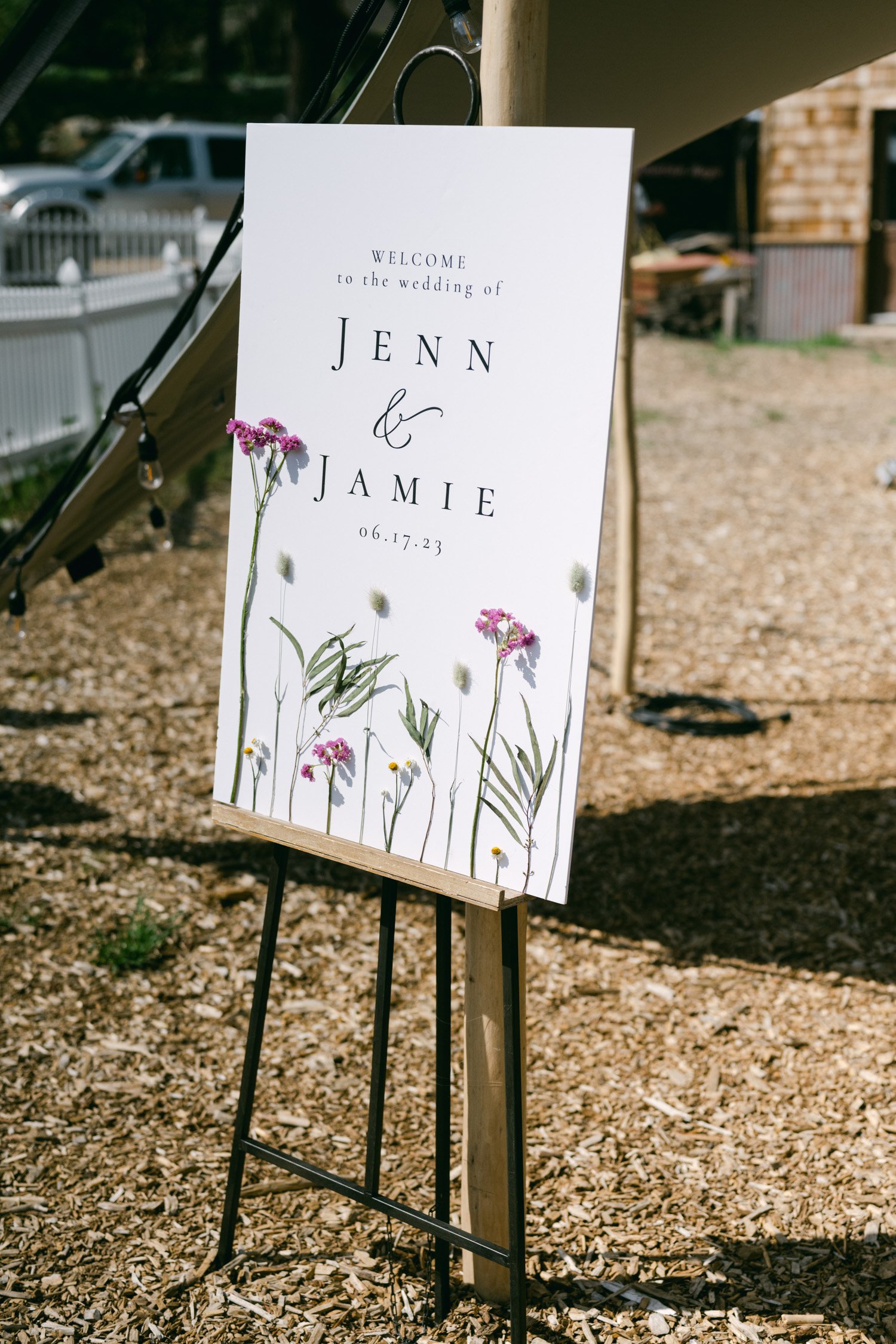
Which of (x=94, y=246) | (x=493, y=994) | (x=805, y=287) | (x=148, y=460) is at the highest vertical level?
(x=805, y=287)

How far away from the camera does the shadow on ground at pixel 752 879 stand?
3498 mm

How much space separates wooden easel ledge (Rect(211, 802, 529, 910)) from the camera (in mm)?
1868

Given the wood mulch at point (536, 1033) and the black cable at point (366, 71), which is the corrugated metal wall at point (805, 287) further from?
the black cable at point (366, 71)

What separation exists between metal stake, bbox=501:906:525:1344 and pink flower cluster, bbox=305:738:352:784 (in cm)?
36

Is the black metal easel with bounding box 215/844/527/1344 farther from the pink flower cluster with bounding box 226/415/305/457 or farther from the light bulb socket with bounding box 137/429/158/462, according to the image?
the light bulb socket with bounding box 137/429/158/462

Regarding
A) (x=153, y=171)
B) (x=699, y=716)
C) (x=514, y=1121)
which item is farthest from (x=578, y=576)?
(x=153, y=171)

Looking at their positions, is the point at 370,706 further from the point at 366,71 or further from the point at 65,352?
the point at 65,352

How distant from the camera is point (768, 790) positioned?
Answer: 14.4ft

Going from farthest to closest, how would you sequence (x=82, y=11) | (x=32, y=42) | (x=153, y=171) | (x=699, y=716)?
(x=153, y=171)
(x=699, y=716)
(x=32, y=42)
(x=82, y=11)

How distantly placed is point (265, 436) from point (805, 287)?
568 inches

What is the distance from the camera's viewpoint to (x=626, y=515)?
15.6 feet

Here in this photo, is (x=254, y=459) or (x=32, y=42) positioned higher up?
(x=32, y=42)

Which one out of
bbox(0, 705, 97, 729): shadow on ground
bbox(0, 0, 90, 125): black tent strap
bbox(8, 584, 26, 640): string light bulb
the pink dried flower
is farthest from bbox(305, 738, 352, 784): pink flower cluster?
bbox(0, 705, 97, 729): shadow on ground

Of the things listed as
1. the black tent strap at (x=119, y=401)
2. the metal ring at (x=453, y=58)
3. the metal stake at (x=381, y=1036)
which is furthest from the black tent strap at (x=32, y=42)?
the metal stake at (x=381, y=1036)
